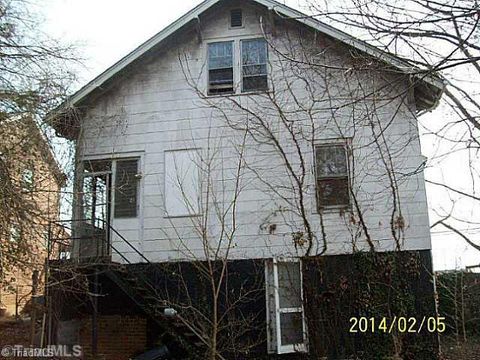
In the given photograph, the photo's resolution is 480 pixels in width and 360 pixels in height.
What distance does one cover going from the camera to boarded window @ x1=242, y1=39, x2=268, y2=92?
1264 cm

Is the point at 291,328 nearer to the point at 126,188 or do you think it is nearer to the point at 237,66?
the point at 126,188

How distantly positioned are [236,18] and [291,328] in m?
7.10

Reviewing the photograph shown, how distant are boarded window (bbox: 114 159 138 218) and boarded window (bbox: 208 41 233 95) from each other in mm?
2514

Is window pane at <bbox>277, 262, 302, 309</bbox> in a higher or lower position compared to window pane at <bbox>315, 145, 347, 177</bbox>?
lower

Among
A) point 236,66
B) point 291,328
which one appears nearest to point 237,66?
point 236,66

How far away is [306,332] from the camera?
1116 cm

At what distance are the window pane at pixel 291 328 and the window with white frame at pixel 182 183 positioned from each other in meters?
2.91

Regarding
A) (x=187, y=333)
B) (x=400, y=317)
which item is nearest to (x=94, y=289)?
(x=187, y=333)

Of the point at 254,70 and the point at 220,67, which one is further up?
the point at 220,67

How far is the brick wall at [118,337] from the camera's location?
12.1m

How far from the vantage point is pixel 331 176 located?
39.0 ft

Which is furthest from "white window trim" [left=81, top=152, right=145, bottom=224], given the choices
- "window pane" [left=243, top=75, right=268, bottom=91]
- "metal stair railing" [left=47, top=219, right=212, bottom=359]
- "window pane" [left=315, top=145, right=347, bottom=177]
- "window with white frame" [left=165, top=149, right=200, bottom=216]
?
"window pane" [left=315, top=145, right=347, bottom=177]
